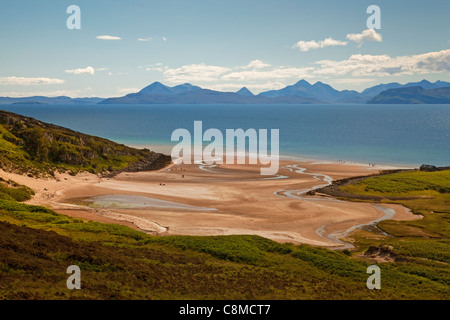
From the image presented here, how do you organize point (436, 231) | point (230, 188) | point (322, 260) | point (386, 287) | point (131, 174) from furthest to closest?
point (131, 174) → point (230, 188) → point (436, 231) → point (322, 260) → point (386, 287)

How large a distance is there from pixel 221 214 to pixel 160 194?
20338 mm

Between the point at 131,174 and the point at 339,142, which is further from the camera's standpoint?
the point at 339,142

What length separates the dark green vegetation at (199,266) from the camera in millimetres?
28359

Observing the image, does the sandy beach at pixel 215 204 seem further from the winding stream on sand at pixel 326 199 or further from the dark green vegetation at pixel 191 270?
the dark green vegetation at pixel 191 270

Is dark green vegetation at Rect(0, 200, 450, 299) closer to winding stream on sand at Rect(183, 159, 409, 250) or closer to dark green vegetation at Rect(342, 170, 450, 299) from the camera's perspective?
dark green vegetation at Rect(342, 170, 450, 299)

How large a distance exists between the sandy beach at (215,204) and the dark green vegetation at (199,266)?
8524mm

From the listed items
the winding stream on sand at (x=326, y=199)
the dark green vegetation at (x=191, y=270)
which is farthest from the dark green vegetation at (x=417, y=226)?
the winding stream on sand at (x=326, y=199)

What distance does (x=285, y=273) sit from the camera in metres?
35.9

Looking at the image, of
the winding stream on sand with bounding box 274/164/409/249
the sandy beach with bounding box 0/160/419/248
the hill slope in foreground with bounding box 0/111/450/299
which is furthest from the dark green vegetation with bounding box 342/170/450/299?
the sandy beach with bounding box 0/160/419/248

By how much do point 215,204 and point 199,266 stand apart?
3651 cm

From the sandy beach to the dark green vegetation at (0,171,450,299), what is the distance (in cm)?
852

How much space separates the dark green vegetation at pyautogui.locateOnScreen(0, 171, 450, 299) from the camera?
93.0ft
